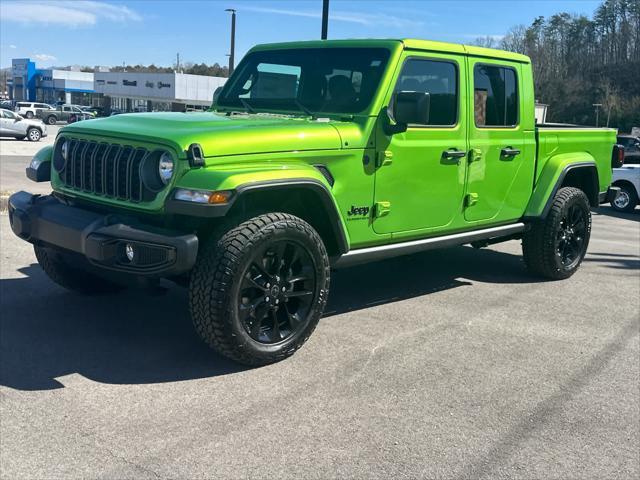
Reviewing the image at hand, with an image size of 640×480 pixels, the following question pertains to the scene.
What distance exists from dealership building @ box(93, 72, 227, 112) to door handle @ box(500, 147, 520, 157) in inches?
2137

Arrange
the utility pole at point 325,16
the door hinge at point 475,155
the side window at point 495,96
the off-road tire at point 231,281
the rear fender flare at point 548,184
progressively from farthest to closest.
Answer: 1. the utility pole at point 325,16
2. the rear fender flare at point 548,184
3. the side window at point 495,96
4. the door hinge at point 475,155
5. the off-road tire at point 231,281

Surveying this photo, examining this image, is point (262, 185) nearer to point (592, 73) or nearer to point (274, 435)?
point (274, 435)

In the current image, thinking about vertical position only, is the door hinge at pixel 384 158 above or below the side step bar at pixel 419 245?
above

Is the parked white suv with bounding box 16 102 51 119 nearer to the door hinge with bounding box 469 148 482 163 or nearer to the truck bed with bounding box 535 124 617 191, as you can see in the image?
the truck bed with bounding box 535 124 617 191

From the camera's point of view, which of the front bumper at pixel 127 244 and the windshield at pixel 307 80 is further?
the windshield at pixel 307 80

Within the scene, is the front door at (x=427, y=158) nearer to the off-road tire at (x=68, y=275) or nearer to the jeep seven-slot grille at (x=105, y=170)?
the jeep seven-slot grille at (x=105, y=170)

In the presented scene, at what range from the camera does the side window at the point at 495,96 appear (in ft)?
19.0

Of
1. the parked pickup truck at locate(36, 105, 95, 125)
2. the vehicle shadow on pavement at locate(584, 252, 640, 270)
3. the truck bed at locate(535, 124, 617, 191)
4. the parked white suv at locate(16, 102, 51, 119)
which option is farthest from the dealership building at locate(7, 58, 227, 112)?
the truck bed at locate(535, 124, 617, 191)

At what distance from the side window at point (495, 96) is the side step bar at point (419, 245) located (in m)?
0.94

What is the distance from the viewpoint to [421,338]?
16.2 ft

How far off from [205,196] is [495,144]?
308 centimetres

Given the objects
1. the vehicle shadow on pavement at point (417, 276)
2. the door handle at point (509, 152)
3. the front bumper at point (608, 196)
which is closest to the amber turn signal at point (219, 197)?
the vehicle shadow on pavement at point (417, 276)

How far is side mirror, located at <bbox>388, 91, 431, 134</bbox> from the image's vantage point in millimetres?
4629

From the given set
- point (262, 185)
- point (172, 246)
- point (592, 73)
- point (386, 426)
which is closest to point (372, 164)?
point (262, 185)
